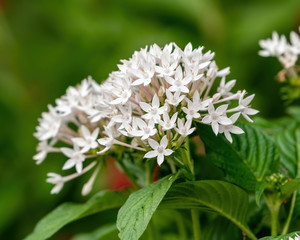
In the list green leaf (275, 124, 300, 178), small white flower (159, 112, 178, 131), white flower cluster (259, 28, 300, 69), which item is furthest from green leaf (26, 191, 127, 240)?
white flower cluster (259, 28, 300, 69)

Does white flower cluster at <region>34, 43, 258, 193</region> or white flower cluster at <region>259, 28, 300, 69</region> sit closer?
white flower cluster at <region>34, 43, 258, 193</region>

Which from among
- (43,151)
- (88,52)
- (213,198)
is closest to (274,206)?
(213,198)

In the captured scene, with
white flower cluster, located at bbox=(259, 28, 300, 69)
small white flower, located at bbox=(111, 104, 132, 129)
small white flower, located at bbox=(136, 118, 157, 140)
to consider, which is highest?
white flower cluster, located at bbox=(259, 28, 300, 69)

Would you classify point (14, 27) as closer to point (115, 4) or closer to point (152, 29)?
point (115, 4)

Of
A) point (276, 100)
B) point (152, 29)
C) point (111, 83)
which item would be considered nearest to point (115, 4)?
point (152, 29)

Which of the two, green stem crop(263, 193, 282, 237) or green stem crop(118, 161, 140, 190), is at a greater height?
green stem crop(118, 161, 140, 190)

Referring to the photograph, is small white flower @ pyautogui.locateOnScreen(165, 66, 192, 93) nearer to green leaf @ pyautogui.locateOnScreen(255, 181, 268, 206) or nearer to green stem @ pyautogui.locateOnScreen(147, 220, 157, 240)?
green leaf @ pyautogui.locateOnScreen(255, 181, 268, 206)
